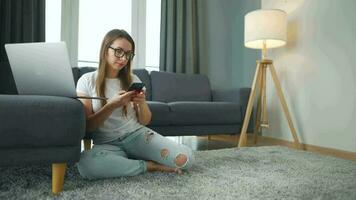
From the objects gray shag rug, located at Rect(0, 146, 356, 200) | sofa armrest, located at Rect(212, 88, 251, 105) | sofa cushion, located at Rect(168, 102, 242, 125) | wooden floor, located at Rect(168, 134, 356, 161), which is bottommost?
wooden floor, located at Rect(168, 134, 356, 161)

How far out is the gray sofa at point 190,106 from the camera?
2.30m

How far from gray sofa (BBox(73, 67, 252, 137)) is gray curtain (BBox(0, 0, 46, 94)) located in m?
0.53

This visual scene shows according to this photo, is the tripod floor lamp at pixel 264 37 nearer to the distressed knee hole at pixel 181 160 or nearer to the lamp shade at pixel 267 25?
the lamp shade at pixel 267 25

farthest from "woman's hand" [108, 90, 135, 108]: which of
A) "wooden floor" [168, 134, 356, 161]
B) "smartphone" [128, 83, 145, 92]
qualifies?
"wooden floor" [168, 134, 356, 161]

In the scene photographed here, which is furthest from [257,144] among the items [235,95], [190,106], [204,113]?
[190,106]

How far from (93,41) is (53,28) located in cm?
41

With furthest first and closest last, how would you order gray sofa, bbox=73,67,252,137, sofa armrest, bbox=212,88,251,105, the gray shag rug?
sofa armrest, bbox=212,88,251,105, gray sofa, bbox=73,67,252,137, the gray shag rug

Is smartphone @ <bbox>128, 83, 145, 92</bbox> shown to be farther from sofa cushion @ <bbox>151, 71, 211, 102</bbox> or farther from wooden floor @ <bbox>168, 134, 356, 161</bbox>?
sofa cushion @ <bbox>151, 71, 211, 102</bbox>

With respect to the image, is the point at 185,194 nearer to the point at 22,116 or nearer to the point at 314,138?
the point at 22,116

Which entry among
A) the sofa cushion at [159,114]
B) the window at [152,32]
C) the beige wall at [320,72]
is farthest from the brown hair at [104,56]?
the window at [152,32]

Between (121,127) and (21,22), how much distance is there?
185 cm

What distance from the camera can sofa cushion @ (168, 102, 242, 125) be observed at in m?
2.32

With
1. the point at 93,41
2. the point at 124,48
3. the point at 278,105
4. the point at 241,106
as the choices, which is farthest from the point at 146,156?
the point at 93,41

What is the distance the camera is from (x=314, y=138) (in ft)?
7.92
